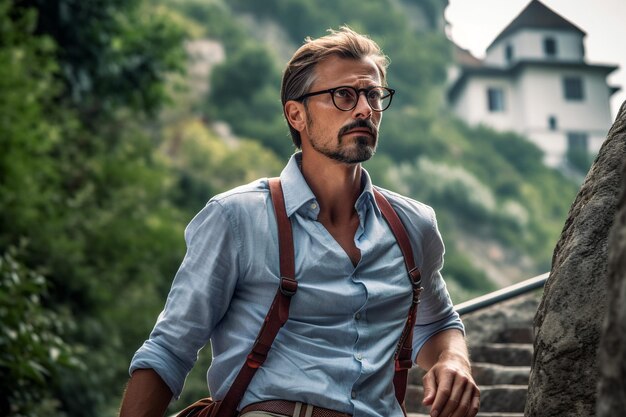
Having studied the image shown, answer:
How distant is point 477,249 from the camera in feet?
185

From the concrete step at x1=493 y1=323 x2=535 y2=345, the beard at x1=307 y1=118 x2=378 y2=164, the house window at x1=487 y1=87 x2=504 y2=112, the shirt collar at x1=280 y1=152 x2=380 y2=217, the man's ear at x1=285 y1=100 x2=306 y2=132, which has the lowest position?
the shirt collar at x1=280 y1=152 x2=380 y2=217

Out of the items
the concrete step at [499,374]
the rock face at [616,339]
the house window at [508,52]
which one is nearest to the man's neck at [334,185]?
the rock face at [616,339]

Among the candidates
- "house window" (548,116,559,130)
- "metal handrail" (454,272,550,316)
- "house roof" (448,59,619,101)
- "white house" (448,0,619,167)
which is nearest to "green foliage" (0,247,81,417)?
"metal handrail" (454,272,550,316)

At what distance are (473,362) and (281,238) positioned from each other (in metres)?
3.47

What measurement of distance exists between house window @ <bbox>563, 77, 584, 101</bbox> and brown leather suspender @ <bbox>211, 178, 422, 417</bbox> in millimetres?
67813

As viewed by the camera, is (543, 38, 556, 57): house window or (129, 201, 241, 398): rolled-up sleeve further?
(543, 38, 556, 57): house window

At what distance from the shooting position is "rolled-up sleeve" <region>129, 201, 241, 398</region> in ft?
8.53

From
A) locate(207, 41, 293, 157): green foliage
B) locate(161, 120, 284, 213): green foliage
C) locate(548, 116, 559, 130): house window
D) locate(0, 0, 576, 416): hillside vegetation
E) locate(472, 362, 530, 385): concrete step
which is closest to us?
locate(472, 362, 530, 385): concrete step

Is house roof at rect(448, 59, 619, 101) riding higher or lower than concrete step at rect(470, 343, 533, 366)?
higher

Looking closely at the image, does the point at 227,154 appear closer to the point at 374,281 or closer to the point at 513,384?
the point at 513,384

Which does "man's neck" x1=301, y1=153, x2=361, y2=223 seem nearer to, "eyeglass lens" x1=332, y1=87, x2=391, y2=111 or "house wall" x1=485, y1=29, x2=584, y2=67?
"eyeglass lens" x1=332, y1=87, x2=391, y2=111

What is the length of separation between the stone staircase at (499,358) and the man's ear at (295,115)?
2280 mm

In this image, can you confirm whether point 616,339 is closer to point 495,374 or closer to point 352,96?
point 352,96

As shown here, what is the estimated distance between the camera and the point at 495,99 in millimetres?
69562
